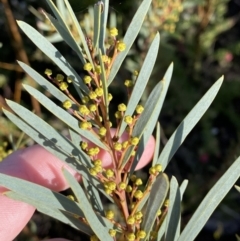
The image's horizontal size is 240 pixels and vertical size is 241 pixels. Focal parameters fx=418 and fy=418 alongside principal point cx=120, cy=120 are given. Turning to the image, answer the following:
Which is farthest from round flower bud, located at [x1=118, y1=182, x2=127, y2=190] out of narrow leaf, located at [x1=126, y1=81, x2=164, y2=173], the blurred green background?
the blurred green background

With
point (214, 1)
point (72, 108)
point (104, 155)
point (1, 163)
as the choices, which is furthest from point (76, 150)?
point (214, 1)

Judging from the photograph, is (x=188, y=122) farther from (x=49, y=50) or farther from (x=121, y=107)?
(x=49, y=50)

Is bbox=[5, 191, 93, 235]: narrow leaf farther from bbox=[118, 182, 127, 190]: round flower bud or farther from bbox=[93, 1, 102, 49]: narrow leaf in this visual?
bbox=[93, 1, 102, 49]: narrow leaf

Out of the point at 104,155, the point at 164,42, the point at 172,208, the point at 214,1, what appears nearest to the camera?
the point at 172,208

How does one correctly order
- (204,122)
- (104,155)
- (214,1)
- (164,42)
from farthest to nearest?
1. (204,122)
2. (164,42)
3. (214,1)
4. (104,155)

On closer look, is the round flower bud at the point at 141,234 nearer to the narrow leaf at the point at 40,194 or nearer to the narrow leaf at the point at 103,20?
the narrow leaf at the point at 40,194

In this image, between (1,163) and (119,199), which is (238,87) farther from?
(119,199)

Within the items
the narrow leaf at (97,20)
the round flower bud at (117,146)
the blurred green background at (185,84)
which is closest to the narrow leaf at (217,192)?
the round flower bud at (117,146)
